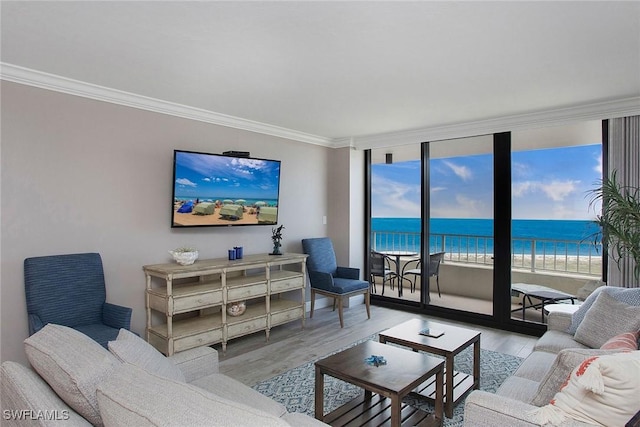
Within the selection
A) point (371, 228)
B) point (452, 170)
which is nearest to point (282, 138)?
point (371, 228)

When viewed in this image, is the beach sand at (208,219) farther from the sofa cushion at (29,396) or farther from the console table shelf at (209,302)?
the sofa cushion at (29,396)

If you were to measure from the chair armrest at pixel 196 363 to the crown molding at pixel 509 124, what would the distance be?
399 centimetres

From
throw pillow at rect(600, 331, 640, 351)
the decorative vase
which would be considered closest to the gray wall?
the decorative vase

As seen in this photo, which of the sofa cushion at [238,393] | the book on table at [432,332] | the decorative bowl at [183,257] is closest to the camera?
the sofa cushion at [238,393]

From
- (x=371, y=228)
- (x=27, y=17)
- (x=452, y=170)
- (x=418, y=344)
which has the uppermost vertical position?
(x=27, y=17)

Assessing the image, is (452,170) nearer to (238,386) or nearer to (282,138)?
(282,138)

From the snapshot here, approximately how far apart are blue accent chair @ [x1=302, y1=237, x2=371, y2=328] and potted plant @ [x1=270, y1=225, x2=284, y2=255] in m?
0.40

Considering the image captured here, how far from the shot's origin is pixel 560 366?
1576 mm

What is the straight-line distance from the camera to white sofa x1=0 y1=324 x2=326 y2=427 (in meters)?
0.89

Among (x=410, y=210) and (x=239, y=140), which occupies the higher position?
(x=239, y=140)

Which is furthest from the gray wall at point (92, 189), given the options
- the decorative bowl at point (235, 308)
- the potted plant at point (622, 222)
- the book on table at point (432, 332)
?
the potted plant at point (622, 222)

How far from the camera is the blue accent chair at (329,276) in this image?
15.3ft

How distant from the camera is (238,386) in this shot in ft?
6.52

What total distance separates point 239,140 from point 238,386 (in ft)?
10.5
